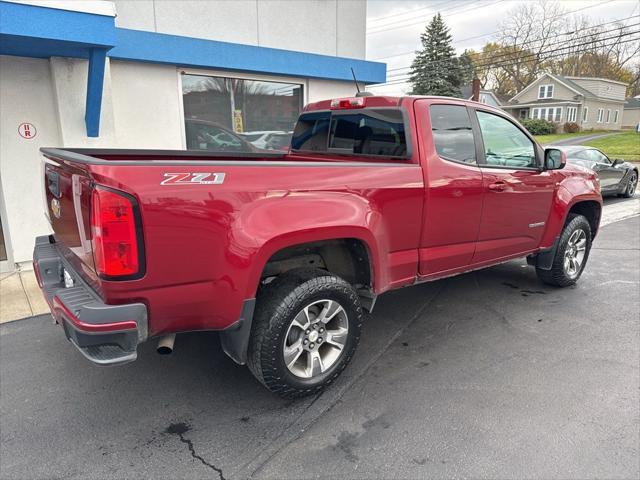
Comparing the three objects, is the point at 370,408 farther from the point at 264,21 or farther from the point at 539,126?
the point at 539,126

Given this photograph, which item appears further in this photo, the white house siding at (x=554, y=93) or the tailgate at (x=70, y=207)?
the white house siding at (x=554, y=93)

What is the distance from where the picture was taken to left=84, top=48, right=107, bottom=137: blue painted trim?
5.50 metres

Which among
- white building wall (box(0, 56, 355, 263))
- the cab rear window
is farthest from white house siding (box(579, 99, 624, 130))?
the cab rear window

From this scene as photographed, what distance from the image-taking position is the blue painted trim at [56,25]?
4625mm

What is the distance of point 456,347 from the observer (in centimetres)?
389

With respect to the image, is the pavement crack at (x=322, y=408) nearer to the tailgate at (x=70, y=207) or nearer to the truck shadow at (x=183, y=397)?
the truck shadow at (x=183, y=397)

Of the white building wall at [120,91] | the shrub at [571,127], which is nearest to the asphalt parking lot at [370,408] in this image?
the white building wall at [120,91]

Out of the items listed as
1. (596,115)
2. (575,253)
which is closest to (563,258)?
(575,253)

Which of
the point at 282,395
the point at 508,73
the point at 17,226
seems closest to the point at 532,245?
the point at 282,395

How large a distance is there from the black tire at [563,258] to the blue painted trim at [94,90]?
219 inches

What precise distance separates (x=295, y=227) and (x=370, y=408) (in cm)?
129

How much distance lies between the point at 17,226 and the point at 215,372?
4.30m

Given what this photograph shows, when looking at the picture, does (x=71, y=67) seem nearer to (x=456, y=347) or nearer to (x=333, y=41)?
(x=333, y=41)

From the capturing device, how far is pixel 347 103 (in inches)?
161
